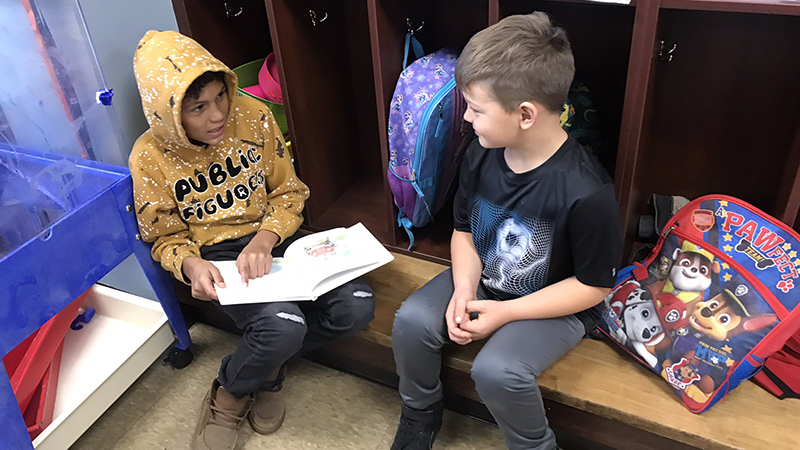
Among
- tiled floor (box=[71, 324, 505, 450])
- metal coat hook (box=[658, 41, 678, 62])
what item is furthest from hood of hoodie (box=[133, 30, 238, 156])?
metal coat hook (box=[658, 41, 678, 62])

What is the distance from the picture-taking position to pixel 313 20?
1.54 meters

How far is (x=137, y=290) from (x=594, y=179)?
1211 millimetres

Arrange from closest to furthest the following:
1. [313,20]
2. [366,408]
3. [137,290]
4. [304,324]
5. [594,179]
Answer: [594,179] < [304,324] < [366,408] < [313,20] < [137,290]

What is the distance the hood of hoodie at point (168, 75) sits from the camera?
3.80 ft

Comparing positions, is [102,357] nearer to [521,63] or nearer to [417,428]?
[417,428]

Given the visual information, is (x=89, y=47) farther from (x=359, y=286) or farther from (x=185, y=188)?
(x=359, y=286)

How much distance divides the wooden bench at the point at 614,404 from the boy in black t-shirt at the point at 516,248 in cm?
7

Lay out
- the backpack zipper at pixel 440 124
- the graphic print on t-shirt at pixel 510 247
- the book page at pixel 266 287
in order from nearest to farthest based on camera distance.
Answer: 1. the graphic print on t-shirt at pixel 510 247
2. the book page at pixel 266 287
3. the backpack zipper at pixel 440 124

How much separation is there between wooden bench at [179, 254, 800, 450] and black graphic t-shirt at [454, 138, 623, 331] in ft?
0.35

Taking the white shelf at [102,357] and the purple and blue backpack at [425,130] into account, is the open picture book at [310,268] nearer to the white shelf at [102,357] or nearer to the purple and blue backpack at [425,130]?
the purple and blue backpack at [425,130]

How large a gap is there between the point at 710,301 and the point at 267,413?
93 cm

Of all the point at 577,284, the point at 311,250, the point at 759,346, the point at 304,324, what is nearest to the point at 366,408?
the point at 304,324

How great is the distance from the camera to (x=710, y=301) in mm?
1134

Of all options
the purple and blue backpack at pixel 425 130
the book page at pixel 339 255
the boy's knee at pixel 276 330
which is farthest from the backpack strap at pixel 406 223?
the boy's knee at pixel 276 330
